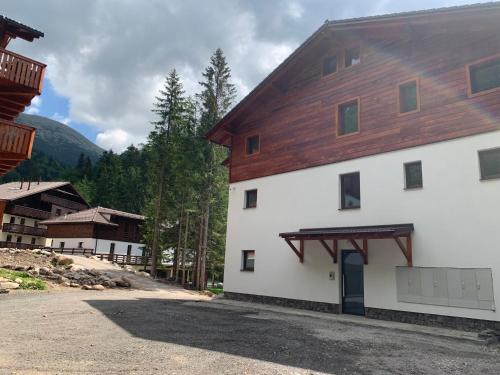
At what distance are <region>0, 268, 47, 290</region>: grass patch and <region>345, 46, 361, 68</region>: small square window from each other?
1702 centimetres

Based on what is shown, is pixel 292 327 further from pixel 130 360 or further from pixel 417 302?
pixel 130 360

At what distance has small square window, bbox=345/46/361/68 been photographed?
15705 millimetres

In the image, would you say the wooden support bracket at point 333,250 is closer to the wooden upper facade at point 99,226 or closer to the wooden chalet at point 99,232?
the wooden chalet at point 99,232

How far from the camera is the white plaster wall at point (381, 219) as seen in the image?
11.4 m

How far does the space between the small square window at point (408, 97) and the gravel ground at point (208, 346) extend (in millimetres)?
7688

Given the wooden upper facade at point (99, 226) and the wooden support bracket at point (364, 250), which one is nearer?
the wooden support bracket at point (364, 250)

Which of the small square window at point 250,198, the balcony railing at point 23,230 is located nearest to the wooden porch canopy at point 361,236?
the small square window at point 250,198

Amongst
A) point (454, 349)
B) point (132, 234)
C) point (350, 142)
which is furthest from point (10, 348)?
point (132, 234)

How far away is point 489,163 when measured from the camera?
11.5 m

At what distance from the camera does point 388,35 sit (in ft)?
48.5

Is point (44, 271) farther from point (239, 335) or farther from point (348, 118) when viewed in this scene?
point (348, 118)

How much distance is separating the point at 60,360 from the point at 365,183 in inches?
447

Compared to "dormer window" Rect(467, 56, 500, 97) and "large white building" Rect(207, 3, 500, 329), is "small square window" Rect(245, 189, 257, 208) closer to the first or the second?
"large white building" Rect(207, 3, 500, 329)

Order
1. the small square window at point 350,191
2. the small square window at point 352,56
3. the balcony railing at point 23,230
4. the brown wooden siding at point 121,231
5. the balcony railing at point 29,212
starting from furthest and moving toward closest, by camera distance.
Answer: the balcony railing at point 29,212 < the balcony railing at point 23,230 < the brown wooden siding at point 121,231 < the small square window at point 352,56 < the small square window at point 350,191
